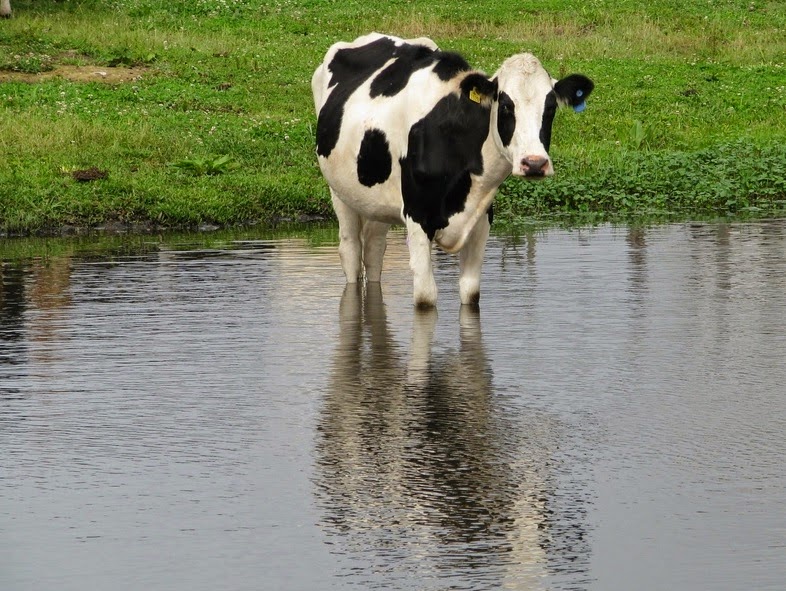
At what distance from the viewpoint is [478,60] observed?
32.0 m

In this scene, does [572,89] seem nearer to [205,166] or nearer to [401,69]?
[401,69]

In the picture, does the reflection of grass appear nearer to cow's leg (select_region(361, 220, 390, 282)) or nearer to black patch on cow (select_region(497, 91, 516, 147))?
cow's leg (select_region(361, 220, 390, 282))

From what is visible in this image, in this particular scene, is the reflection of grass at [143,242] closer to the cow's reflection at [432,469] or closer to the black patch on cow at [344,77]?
the black patch on cow at [344,77]

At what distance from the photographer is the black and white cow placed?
1210 centimetres

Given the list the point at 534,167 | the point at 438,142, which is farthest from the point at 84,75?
the point at 534,167

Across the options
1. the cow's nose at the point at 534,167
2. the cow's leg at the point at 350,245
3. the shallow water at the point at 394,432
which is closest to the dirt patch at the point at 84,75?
the shallow water at the point at 394,432

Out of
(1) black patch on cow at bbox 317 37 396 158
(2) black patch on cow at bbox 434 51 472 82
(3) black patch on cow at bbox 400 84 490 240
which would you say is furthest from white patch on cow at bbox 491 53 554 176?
(1) black patch on cow at bbox 317 37 396 158

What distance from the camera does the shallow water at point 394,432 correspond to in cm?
615

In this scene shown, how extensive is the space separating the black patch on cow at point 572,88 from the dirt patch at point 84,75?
16616 millimetres

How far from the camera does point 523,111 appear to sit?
11953 mm

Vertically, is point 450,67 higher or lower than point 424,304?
higher

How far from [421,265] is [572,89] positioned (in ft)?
5.49

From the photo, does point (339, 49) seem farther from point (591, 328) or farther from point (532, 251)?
point (591, 328)

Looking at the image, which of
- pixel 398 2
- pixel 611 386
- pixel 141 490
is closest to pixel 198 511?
pixel 141 490
